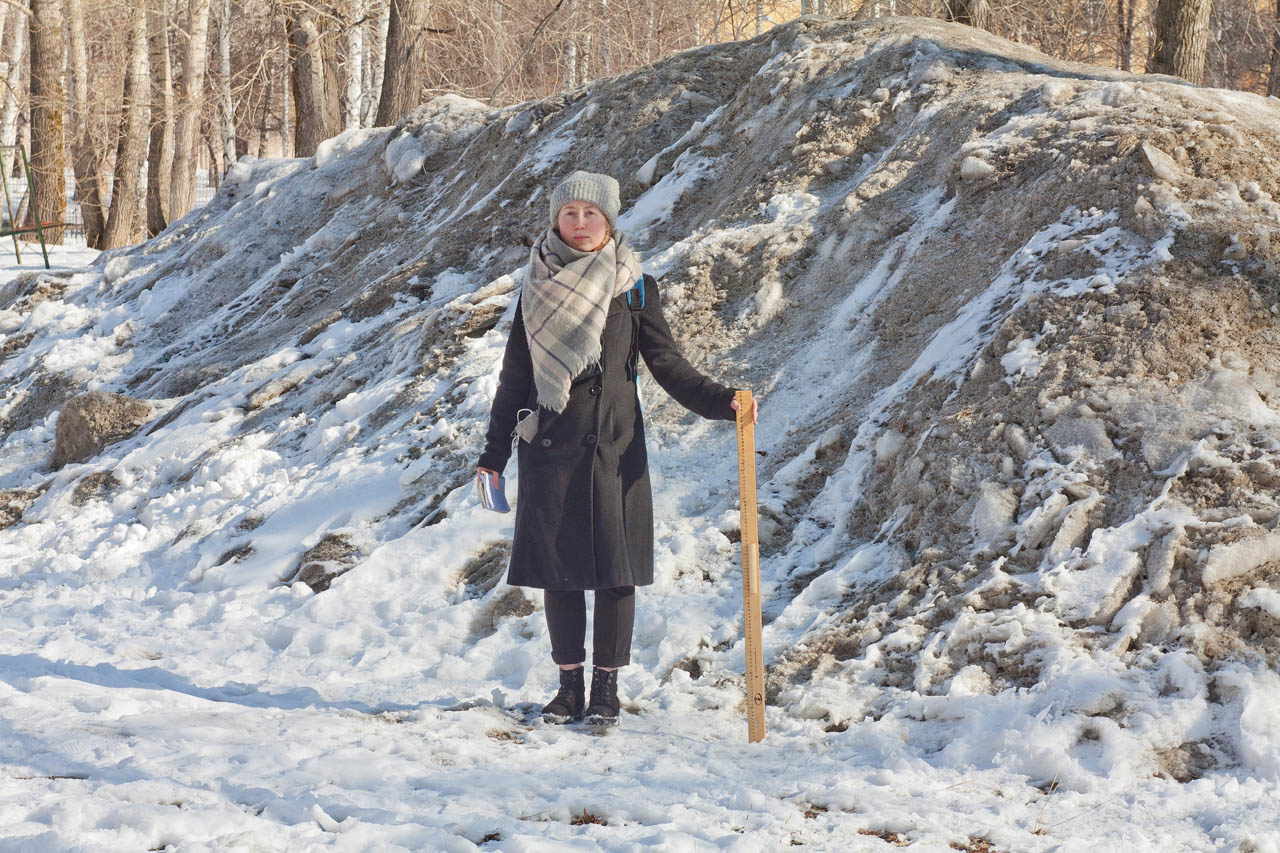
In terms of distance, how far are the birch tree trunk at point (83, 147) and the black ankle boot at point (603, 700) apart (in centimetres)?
1989

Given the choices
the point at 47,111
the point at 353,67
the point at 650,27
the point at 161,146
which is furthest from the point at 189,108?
the point at 650,27

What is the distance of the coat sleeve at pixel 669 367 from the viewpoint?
3770mm

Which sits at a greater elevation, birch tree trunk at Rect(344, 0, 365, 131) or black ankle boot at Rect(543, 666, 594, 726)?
birch tree trunk at Rect(344, 0, 365, 131)

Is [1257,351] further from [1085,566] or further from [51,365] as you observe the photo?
[51,365]

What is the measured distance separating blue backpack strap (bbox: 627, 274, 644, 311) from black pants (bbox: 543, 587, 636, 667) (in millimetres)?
977

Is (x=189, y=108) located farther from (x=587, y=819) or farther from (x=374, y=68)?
(x=587, y=819)

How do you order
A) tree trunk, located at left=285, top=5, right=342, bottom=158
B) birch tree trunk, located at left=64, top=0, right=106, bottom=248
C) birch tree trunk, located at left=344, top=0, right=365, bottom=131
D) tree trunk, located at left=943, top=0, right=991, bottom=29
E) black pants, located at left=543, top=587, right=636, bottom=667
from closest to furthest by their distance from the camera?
black pants, located at left=543, top=587, right=636, bottom=667 → tree trunk, located at left=943, top=0, right=991, bottom=29 → tree trunk, located at left=285, top=5, right=342, bottom=158 → birch tree trunk, located at left=64, top=0, right=106, bottom=248 → birch tree trunk, located at left=344, top=0, right=365, bottom=131

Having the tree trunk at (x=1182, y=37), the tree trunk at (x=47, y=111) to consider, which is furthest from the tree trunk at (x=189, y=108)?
the tree trunk at (x=1182, y=37)

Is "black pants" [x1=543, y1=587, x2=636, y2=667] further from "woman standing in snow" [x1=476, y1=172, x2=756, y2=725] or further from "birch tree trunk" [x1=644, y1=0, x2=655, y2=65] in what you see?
"birch tree trunk" [x1=644, y1=0, x2=655, y2=65]

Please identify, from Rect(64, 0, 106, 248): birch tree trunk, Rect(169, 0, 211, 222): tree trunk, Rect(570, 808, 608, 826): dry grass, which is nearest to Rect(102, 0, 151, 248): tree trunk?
Rect(64, 0, 106, 248): birch tree trunk

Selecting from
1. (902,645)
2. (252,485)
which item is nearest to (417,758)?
(902,645)

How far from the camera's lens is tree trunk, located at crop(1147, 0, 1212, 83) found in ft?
29.2

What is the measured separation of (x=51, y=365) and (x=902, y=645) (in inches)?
387

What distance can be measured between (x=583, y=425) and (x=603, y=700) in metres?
0.96
